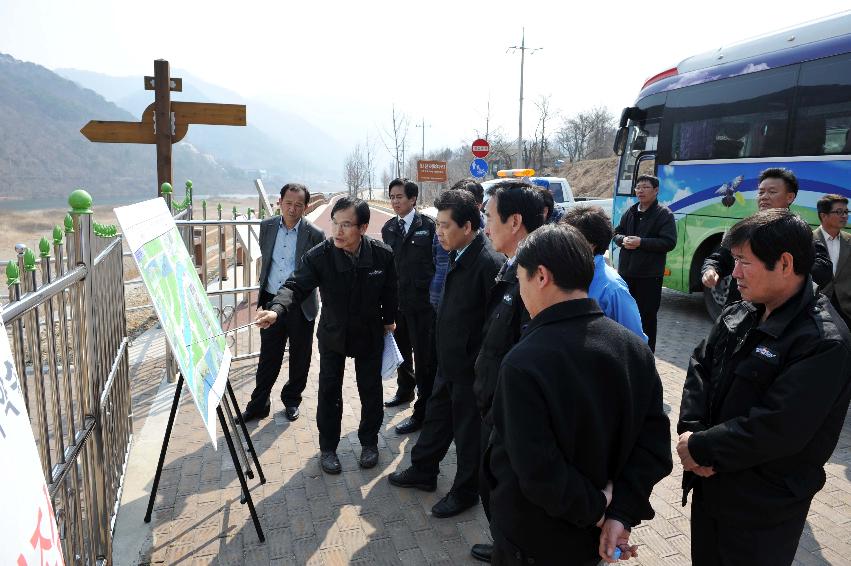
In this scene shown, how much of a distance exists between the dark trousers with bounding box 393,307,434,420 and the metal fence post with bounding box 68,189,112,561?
2.29 metres

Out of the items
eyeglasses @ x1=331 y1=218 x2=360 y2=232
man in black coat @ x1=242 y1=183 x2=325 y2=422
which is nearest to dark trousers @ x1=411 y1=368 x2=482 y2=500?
eyeglasses @ x1=331 y1=218 x2=360 y2=232

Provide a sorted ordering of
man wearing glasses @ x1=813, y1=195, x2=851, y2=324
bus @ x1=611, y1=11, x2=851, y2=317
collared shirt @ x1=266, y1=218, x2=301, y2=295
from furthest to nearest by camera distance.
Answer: bus @ x1=611, y1=11, x2=851, y2=317 → collared shirt @ x1=266, y1=218, x2=301, y2=295 → man wearing glasses @ x1=813, y1=195, x2=851, y2=324

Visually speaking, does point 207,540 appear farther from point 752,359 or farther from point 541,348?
point 752,359

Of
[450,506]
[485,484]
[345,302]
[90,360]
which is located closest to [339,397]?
[345,302]

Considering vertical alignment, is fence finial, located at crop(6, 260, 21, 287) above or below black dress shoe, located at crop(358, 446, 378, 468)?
above

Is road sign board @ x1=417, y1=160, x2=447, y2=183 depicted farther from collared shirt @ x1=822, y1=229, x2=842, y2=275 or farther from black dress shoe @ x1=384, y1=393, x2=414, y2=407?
collared shirt @ x1=822, y1=229, x2=842, y2=275

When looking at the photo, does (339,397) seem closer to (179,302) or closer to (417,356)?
(417,356)

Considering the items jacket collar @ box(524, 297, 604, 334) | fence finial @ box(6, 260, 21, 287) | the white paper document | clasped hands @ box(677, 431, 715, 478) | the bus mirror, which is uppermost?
the bus mirror

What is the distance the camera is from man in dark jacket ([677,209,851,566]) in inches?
74.2

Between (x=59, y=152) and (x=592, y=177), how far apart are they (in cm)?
12319

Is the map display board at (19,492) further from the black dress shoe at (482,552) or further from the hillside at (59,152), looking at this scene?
the hillside at (59,152)

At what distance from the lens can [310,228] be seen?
5023 millimetres

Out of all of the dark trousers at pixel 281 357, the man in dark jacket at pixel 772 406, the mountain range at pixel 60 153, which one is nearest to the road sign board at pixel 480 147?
the dark trousers at pixel 281 357

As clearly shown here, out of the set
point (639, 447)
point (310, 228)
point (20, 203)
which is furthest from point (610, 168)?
point (20, 203)
